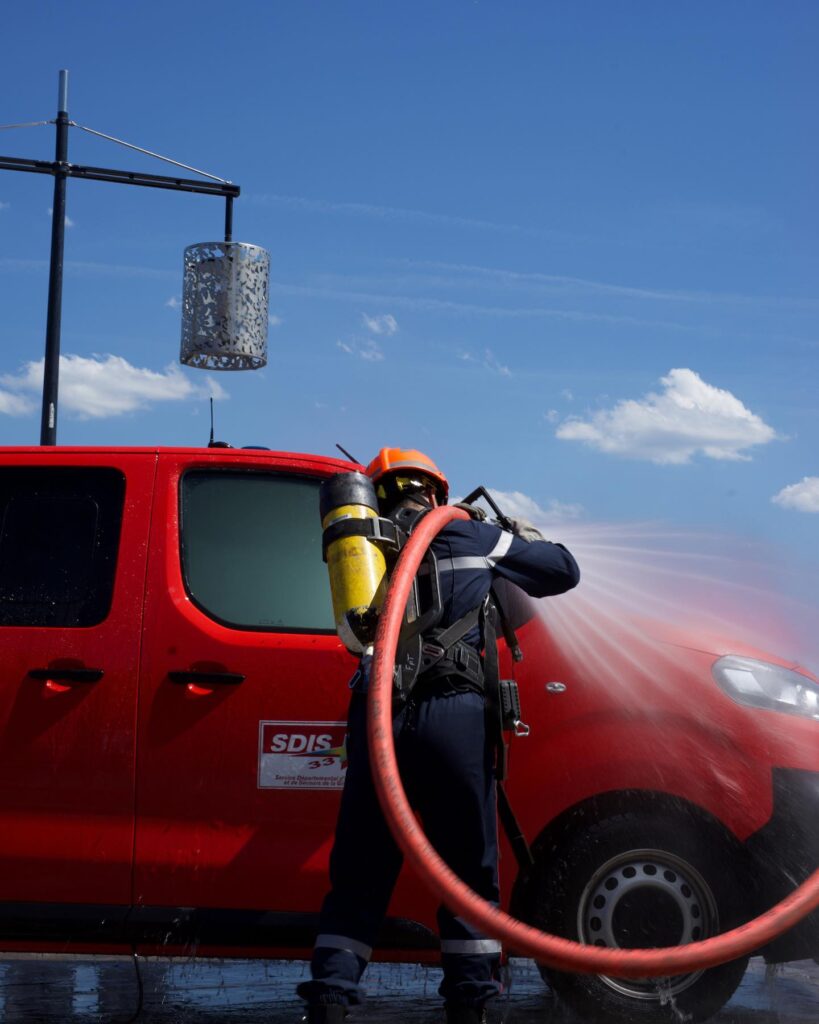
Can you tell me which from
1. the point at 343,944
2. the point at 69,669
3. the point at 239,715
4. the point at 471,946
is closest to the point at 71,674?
the point at 69,669

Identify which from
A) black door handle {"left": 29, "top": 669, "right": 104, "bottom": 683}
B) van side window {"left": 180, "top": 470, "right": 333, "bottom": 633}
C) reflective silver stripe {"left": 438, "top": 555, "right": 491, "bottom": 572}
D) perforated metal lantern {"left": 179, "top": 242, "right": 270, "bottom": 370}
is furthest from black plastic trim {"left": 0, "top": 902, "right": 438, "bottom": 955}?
perforated metal lantern {"left": 179, "top": 242, "right": 270, "bottom": 370}

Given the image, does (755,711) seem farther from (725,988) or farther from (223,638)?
(223,638)

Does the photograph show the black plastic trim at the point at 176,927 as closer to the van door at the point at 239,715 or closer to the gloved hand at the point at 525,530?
the van door at the point at 239,715

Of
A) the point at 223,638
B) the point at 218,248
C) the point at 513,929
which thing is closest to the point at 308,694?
the point at 223,638

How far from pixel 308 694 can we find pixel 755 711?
5.08 feet

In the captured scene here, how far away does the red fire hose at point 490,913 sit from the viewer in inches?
137

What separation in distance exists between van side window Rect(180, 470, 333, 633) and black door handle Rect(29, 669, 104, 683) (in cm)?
44

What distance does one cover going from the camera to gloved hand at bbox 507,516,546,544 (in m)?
4.23

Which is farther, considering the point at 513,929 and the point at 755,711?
the point at 755,711

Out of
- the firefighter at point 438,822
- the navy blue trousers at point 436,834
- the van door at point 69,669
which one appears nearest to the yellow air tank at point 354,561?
the firefighter at point 438,822

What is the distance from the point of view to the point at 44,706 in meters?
4.61

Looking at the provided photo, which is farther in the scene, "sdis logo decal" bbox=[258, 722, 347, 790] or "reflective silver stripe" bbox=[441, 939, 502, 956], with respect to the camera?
"sdis logo decal" bbox=[258, 722, 347, 790]

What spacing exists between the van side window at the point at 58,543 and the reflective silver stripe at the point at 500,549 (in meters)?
1.45

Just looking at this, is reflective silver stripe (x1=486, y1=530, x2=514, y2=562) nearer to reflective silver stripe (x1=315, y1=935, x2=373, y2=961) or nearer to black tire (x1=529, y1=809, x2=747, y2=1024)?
black tire (x1=529, y1=809, x2=747, y2=1024)
